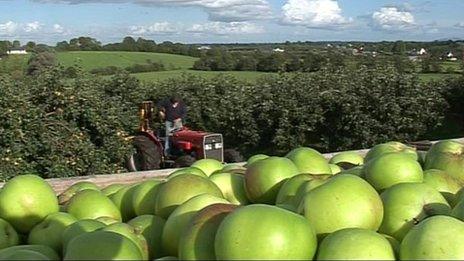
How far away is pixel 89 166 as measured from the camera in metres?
8.18

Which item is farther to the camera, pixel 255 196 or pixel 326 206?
pixel 255 196

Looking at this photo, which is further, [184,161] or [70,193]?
[184,161]

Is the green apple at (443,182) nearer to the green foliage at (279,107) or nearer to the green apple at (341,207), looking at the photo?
the green apple at (341,207)

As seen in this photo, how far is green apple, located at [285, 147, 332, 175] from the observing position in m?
2.72

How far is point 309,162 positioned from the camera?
2.76 metres

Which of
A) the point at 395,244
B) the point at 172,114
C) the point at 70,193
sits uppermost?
the point at 395,244

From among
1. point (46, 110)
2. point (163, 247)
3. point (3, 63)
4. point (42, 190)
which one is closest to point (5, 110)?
point (46, 110)

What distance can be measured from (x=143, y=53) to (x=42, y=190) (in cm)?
3382

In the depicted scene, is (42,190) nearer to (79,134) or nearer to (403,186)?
(403,186)

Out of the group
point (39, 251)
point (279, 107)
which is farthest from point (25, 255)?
point (279, 107)

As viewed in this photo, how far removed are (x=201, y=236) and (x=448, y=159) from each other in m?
1.45

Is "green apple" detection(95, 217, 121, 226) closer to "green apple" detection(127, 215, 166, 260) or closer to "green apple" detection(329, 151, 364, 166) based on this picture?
"green apple" detection(127, 215, 166, 260)

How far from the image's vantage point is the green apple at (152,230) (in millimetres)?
1985

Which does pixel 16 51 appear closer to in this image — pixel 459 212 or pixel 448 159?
pixel 448 159
